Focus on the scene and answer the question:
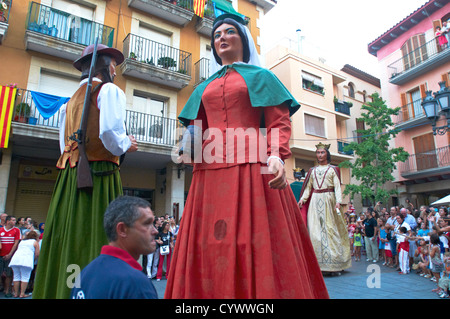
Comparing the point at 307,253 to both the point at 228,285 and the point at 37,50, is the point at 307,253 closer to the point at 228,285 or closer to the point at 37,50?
the point at 228,285

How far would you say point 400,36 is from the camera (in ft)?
74.8

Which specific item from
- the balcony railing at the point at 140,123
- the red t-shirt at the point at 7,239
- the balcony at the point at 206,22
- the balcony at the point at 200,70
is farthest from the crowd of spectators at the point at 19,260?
the balcony at the point at 206,22

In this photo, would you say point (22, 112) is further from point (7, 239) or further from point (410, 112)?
point (410, 112)

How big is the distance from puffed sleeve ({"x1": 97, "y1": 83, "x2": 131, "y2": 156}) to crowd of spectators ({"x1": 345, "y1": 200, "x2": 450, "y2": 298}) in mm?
4962

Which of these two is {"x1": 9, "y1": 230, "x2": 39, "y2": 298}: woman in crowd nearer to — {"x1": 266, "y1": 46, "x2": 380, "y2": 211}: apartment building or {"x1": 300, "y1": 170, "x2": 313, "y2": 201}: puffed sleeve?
{"x1": 300, "y1": 170, "x2": 313, "y2": 201}: puffed sleeve

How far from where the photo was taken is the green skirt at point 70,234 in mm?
2346

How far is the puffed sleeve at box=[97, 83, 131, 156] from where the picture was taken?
8.23 feet

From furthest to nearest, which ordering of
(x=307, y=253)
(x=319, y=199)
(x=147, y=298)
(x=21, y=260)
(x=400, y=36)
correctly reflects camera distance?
(x=400, y=36)
(x=21, y=260)
(x=319, y=199)
(x=307, y=253)
(x=147, y=298)

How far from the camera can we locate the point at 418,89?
Answer: 70.0 ft

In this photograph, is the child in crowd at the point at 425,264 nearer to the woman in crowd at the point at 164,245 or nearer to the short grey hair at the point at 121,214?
the woman in crowd at the point at 164,245

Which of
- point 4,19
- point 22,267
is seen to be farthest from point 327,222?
point 4,19

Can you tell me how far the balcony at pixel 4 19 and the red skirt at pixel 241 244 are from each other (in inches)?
470
